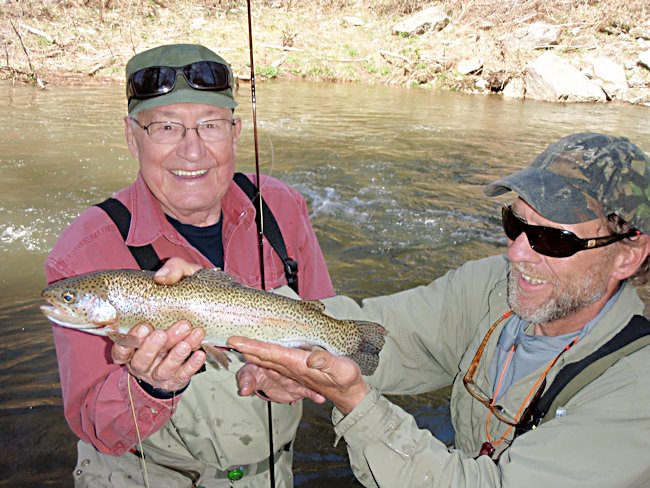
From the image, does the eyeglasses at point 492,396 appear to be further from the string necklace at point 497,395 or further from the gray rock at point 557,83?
the gray rock at point 557,83

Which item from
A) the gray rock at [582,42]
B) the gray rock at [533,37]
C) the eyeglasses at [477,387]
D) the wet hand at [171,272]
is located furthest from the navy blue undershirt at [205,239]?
the gray rock at [582,42]

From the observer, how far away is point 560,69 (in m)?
21.6

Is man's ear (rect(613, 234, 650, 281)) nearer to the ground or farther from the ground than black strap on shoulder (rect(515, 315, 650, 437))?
farther from the ground

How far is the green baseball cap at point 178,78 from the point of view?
287 centimetres

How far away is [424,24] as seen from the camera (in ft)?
88.3

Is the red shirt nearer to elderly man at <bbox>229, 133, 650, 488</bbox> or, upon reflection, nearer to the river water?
elderly man at <bbox>229, 133, 650, 488</bbox>

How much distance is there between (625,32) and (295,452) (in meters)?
27.4

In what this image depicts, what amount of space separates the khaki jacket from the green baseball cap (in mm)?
1383

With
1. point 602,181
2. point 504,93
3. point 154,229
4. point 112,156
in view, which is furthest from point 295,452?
point 504,93

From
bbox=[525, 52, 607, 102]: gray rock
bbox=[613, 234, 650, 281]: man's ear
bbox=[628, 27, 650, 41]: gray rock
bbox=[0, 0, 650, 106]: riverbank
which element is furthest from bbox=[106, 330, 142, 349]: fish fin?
bbox=[628, 27, 650, 41]: gray rock

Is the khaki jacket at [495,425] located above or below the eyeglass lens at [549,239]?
below

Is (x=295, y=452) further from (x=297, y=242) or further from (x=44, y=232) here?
(x=44, y=232)

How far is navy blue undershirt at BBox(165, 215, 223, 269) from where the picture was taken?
3.08 m

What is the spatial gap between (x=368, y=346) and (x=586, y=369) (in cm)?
105
